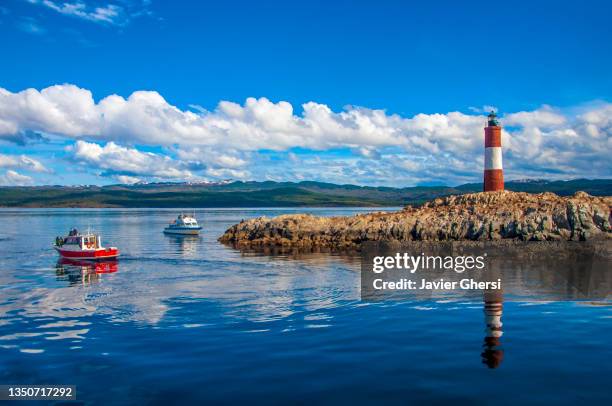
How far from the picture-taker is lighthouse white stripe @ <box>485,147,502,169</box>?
6500cm

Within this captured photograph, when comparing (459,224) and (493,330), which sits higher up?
(459,224)

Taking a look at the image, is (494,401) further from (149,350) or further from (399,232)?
(399,232)

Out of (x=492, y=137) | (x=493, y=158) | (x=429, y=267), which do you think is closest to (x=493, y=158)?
(x=493, y=158)

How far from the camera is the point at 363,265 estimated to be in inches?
1695

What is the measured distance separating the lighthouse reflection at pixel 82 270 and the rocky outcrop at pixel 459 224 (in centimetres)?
1961

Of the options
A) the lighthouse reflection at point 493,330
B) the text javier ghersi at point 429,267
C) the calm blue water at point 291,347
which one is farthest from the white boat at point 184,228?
the lighthouse reflection at point 493,330

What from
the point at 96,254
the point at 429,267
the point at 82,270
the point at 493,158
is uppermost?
the point at 493,158

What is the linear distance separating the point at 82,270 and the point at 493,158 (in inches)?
1827

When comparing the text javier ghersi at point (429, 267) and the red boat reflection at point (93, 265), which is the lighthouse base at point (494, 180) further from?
the red boat reflection at point (93, 265)

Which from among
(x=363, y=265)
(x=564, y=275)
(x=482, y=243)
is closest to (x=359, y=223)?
(x=482, y=243)

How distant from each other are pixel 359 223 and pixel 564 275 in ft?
97.6

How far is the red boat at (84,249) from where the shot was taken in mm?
48125

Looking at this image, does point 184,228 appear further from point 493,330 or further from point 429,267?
point 493,330

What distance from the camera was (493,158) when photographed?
65.2 meters
